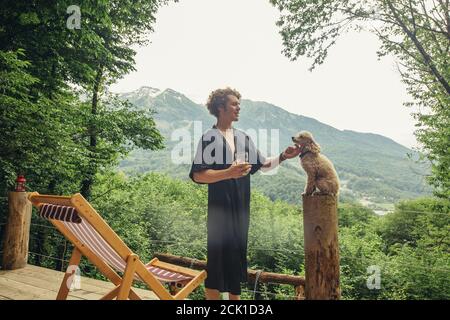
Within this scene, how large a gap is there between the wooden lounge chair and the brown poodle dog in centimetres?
100

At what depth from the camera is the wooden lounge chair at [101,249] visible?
1905 mm

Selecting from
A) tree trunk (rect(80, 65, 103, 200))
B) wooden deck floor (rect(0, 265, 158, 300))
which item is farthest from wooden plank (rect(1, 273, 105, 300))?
tree trunk (rect(80, 65, 103, 200))

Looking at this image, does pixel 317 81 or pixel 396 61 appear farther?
pixel 317 81

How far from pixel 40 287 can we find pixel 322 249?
3.12 meters

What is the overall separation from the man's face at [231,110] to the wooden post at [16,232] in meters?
Answer: 3.43

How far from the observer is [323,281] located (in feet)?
6.62

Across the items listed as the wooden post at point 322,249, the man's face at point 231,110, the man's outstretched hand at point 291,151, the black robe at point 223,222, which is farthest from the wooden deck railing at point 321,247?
the man's face at point 231,110

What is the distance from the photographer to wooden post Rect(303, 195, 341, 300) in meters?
2.02

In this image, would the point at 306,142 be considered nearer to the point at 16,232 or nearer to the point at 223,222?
the point at 223,222

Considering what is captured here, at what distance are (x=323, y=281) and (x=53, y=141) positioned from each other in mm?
5680

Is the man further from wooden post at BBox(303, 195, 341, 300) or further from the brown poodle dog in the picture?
wooden post at BBox(303, 195, 341, 300)

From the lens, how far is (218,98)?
2.38m
